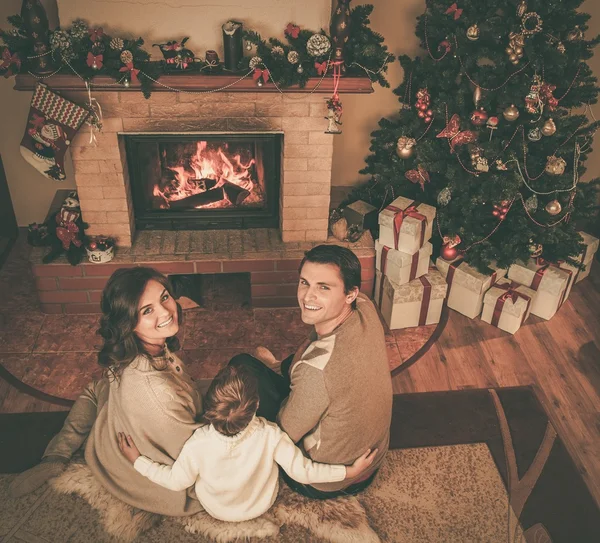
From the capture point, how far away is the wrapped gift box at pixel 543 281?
3.24 m

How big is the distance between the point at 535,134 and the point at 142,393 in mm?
2234

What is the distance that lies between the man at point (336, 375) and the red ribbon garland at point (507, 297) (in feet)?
4.49

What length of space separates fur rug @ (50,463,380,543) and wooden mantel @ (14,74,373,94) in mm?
1701

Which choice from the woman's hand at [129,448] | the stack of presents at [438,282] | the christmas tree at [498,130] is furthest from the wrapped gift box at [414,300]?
the woman's hand at [129,448]

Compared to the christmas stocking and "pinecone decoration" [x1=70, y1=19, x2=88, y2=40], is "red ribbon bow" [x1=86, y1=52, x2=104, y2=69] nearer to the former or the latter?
"pinecone decoration" [x1=70, y1=19, x2=88, y2=40]

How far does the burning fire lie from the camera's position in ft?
10.6

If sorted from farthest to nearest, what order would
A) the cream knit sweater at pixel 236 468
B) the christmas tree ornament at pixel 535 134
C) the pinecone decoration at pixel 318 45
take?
the christmas tree ornament at pixel 535 134, the pinecone decoration at pixel 318 45, the cream knit sweater at pixel 236 468

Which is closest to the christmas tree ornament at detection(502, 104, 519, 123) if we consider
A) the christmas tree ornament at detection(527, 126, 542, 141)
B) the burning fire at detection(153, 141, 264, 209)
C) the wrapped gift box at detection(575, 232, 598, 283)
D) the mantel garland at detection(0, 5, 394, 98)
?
the christmas tree ornament at detection(527, 126, 542, 141)

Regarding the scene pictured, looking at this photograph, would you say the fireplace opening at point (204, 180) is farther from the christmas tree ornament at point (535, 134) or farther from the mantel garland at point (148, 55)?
the christmas tree ornament at point (535, 134)

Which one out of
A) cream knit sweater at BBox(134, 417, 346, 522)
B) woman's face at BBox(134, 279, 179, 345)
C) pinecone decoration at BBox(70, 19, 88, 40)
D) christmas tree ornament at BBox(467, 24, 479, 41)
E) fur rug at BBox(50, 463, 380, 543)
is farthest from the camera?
christmas tree ornament at BBox(467, 24, 479, 41)

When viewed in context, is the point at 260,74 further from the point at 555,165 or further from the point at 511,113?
the point at 555,165

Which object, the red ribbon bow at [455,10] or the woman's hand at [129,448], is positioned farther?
the red ribbon bow at [455,10]

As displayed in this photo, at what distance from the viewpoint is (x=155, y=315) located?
1955 mm

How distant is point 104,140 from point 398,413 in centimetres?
199
